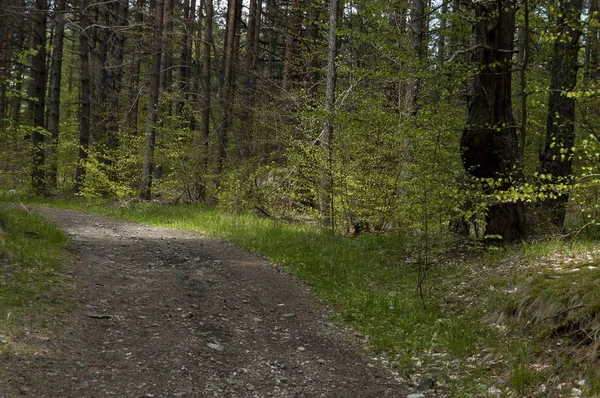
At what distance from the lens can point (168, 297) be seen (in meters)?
6.18

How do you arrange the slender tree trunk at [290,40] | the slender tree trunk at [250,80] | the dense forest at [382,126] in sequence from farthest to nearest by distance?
the slender tree trunk at [250,80] < the slender tree trunk at [290,40] < the dense forest at [382,126]

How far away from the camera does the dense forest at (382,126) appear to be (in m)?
7.61

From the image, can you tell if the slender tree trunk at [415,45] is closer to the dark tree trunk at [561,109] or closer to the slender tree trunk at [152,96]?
the dark tree trunk at [561,109]

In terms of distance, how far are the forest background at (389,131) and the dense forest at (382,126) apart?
0.05 meters

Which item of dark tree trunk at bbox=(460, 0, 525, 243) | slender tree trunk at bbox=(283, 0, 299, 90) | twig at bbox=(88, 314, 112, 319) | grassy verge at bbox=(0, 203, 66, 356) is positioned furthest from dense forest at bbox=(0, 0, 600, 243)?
grassy verge at bbox=(0, 203, 66, 356)

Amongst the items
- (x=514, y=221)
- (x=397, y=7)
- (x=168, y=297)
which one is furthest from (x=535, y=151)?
(x=168, y=297)

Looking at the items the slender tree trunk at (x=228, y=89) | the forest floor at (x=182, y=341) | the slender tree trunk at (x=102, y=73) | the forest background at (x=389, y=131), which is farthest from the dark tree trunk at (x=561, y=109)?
the slender tree trunk at (x=102, y=73)

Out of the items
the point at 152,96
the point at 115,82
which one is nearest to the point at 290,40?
the point at 152,96

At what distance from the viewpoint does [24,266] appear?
609 cm

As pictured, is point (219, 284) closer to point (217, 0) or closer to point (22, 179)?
point (22, 179)

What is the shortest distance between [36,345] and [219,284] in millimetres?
3235

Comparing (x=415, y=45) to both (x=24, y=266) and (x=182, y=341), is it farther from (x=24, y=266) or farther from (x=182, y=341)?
(x=24, y=266)

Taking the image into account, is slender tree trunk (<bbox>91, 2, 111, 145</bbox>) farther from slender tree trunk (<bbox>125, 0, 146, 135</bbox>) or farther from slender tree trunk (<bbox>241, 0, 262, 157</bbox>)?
slender tree trunk (<bbox>241, 0, 262, 157</bbox>)

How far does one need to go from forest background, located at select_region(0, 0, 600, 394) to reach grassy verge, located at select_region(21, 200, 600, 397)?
0.35 meters
